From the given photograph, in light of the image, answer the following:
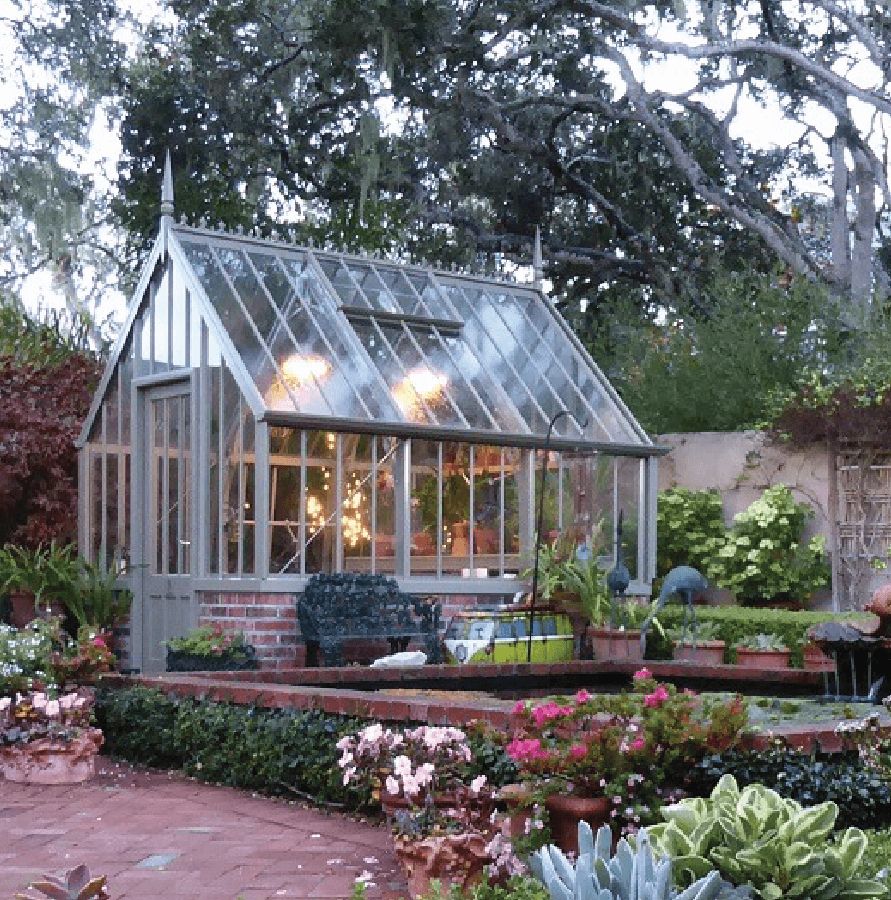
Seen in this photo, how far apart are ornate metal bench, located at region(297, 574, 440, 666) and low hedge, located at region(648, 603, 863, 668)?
85.7 inches

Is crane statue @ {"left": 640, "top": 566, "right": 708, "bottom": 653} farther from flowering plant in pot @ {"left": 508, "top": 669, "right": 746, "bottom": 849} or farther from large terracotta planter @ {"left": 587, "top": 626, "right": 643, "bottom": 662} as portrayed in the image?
flowering plant in pot @ {"left": 508, "top": 669, "right": 746, "bottom": 849}

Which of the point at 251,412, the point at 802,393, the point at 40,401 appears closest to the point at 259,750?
the point at 251,412

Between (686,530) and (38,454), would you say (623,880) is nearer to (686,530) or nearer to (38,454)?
(38,454)

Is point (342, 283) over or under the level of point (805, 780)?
over

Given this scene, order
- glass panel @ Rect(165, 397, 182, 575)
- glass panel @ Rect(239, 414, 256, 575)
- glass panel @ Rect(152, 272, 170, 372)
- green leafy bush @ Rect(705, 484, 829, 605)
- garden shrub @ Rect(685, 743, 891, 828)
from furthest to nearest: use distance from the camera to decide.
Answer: green leafy bush @ Rect(705, 484, 829, 605) < glass panel @ Rect(152, 272, 170, 372) < glass panel @ Rect(165, 397, 182, 575) < glass panel @ Rect(239, 414, 256, 575) < garden shrub @ Rect(685, 743, 891, 828)

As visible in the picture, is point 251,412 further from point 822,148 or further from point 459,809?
point 822,148

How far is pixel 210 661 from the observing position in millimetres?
10562

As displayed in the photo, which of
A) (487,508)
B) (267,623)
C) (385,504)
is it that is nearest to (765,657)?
(487,508)

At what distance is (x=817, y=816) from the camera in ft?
12.5

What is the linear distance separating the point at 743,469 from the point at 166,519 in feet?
20.4

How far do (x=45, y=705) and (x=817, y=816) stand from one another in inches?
199

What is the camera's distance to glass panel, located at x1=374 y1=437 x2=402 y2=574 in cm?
1217

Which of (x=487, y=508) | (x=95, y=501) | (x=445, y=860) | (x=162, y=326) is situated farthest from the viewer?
(x=95, y=501)

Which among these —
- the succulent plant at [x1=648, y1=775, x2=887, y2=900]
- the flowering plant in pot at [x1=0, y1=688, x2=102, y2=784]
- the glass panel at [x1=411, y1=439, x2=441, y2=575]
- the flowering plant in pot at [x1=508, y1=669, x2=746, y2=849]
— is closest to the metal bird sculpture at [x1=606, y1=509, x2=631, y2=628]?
the glass panel at [x1=411, y1=439, x2=441, y2=575]
